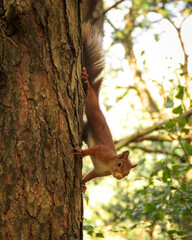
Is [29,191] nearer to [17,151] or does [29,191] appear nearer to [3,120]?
[17,151]

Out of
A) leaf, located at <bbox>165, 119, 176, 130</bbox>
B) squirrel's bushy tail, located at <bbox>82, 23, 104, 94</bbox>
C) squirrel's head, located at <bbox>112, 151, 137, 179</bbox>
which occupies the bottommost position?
squirrel's head, located at <bbox>112, 151, 137, 179</bbox>

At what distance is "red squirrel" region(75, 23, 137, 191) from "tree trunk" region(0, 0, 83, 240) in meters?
0.77

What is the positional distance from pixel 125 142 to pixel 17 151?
2.52 meters

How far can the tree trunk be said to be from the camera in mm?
1293

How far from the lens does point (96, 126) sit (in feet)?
8.34

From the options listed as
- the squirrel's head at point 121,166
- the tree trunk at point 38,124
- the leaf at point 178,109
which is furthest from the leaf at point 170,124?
the tree trunk at point 38,124

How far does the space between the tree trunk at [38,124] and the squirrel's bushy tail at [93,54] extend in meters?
0.67

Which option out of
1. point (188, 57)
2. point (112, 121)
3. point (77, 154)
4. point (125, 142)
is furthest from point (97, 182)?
point (77, 154)

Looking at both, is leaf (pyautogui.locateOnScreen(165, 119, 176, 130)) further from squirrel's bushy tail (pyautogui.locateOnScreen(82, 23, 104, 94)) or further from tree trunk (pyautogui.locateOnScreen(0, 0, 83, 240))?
tree trunk (pyautogui.locateOnScreen(0, 0, 83, 240))

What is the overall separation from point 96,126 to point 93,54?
0.55m

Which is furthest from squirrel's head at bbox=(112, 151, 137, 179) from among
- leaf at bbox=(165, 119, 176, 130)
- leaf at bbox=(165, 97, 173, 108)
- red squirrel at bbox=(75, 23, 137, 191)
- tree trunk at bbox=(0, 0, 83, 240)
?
tree trunk at bbox=(0, 0, 83, 240)

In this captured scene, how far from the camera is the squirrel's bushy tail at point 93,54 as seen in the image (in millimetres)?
2241

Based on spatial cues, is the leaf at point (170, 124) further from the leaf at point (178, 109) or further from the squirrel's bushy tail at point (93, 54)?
the squirrel's bushy tail at point (93, 54)

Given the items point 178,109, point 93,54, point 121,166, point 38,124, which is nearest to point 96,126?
point 121,166
